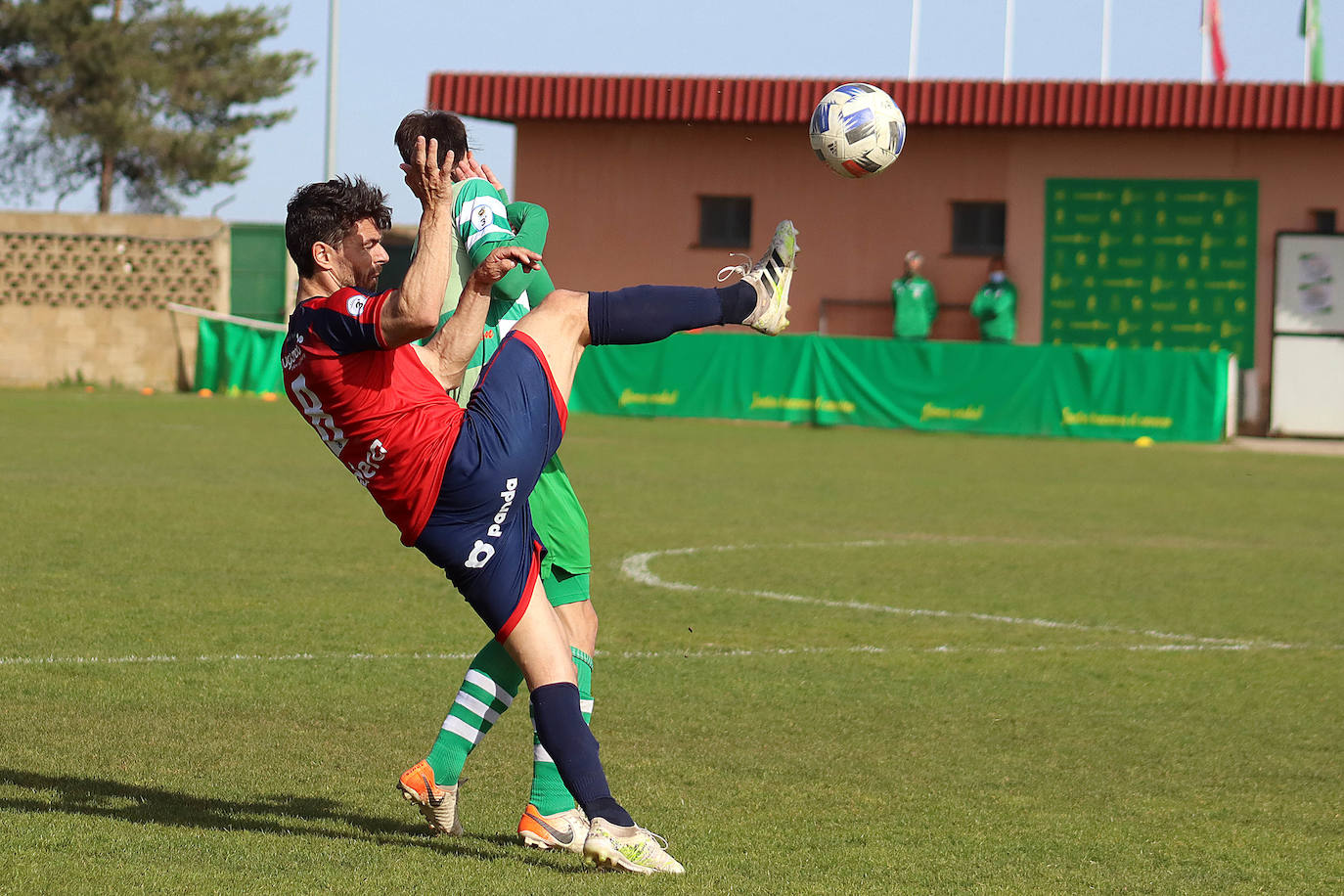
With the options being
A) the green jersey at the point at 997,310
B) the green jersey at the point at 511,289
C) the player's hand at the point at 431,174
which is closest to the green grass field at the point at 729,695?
the green jersey at the point at 511,289

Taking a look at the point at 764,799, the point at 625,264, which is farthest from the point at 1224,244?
the point at 764,799

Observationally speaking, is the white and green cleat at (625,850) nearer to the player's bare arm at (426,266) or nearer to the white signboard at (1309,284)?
the player's bare arm at (426,266)

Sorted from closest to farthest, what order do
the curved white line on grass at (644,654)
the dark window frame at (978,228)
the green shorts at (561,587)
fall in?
the green shorts at (561,587), the curved white line on grass at (644,654), the dark window frame at (978,228)

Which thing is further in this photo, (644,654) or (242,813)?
(644,654)

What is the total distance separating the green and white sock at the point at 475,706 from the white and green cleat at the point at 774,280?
1245 mm

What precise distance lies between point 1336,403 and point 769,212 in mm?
9773

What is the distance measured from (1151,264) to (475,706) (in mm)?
24674

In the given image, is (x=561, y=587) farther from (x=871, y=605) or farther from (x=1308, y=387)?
(x=1308, y=387)

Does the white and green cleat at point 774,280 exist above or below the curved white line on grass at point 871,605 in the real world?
above

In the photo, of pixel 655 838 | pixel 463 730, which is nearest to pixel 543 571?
pixel 463 730

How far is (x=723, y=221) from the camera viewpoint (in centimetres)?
3156

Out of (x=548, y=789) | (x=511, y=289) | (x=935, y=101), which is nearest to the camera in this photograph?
(x=548, y=789)

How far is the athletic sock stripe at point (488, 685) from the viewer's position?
17.7 feet

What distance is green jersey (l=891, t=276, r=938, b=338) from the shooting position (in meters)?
28.7
